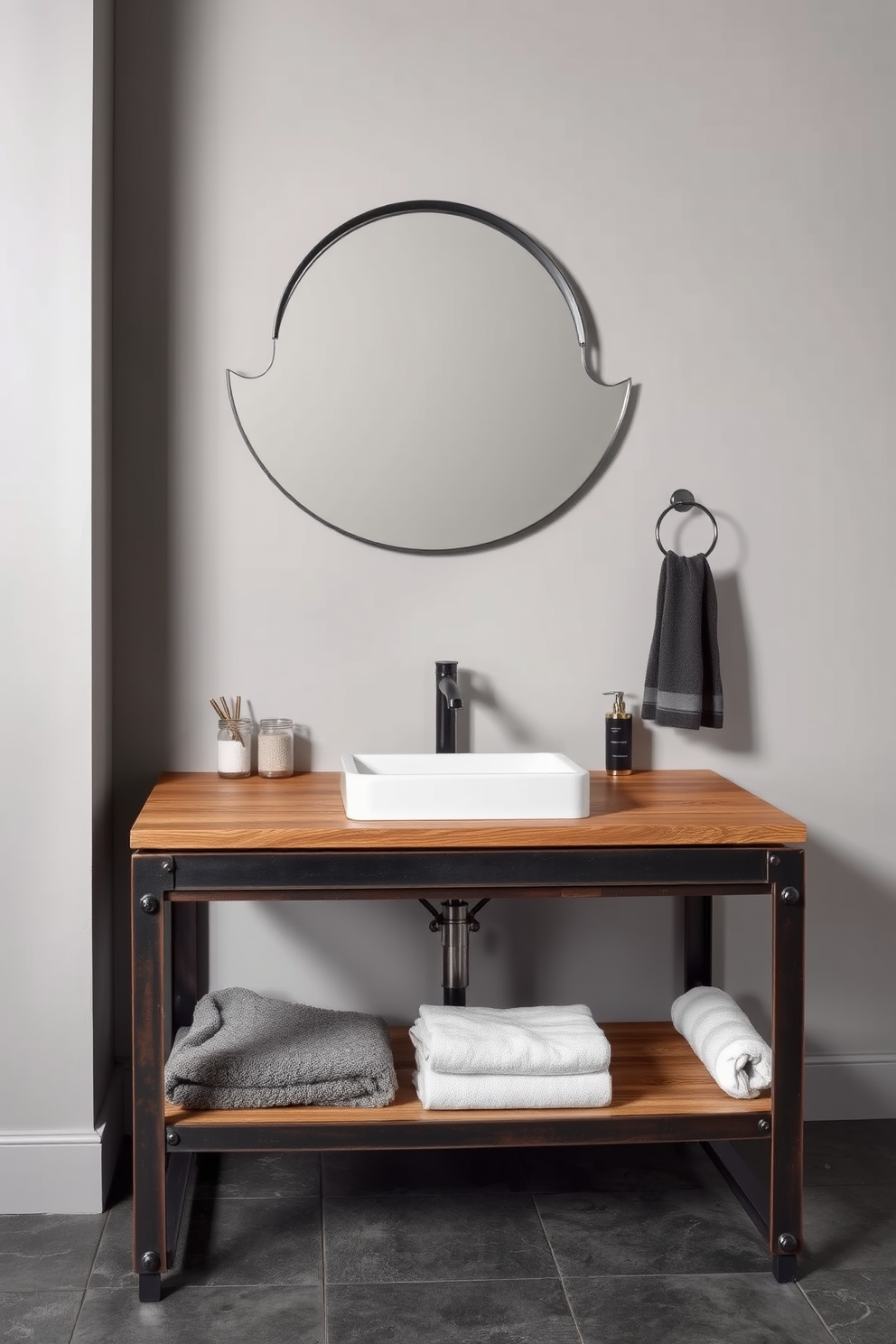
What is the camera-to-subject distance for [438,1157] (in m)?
2.31

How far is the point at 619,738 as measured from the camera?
236 centimetres

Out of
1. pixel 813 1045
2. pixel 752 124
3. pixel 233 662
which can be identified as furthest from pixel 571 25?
pixel 813 1045

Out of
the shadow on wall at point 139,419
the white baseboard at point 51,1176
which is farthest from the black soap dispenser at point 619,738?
the white baseboard at point 51,1176

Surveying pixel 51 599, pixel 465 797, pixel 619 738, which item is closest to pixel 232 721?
pixel 51 599

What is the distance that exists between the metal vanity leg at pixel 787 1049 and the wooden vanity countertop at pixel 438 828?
0.26ft

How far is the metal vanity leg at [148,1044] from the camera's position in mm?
1789

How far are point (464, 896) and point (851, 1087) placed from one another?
1.23 metres

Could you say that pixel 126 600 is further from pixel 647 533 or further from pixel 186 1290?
pixel 186 1290

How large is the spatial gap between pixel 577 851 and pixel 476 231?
1.29m

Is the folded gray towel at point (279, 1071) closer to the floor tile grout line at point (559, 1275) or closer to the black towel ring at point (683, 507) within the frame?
the floor tile grout line at point (559, 1275)

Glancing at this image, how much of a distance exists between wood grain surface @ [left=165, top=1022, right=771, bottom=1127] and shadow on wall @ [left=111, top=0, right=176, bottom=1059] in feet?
2.03

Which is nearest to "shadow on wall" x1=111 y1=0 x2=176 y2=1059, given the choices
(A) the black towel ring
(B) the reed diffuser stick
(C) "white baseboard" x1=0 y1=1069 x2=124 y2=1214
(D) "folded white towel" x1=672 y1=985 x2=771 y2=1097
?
(B) the reed diffuser stick

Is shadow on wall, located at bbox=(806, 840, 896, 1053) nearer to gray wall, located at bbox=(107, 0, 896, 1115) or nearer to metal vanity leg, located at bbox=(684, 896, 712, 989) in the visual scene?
gray wall, located at bbox=(107, 0, 896, 1115)

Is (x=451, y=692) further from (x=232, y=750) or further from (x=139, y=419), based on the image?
(x=139, y=419)
